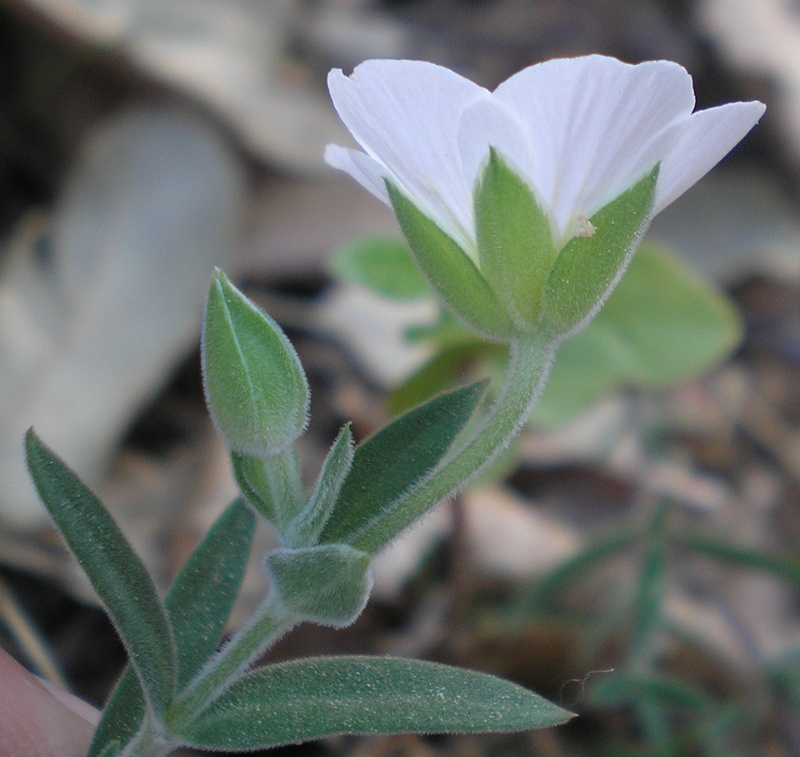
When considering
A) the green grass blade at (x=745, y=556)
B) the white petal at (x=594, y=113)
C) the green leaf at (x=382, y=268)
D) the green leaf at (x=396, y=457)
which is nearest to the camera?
the white petal at (x=594, y=113)

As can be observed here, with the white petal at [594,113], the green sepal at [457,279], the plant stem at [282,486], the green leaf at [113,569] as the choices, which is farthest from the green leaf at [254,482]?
the white petal at [594,113]

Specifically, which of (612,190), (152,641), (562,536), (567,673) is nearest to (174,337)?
(562,536)

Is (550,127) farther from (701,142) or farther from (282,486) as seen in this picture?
(282,486)

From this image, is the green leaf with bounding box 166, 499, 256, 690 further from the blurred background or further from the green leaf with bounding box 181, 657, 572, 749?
the blurred background

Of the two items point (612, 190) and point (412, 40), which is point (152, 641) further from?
point (412, 40)

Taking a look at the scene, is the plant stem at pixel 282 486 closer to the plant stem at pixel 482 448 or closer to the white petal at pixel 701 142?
the plant stem at pixel 482 448

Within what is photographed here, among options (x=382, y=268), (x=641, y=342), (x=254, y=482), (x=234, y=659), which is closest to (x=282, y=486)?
(x=254, y=482)

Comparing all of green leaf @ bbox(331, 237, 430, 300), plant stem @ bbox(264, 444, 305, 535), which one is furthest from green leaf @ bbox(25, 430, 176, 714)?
green leaf @ bbox(331, 237, 430, 300)
